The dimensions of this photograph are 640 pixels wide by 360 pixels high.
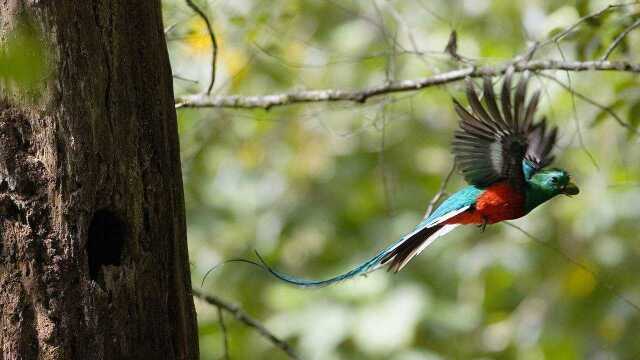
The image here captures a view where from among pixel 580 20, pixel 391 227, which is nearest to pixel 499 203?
pixel 580 20

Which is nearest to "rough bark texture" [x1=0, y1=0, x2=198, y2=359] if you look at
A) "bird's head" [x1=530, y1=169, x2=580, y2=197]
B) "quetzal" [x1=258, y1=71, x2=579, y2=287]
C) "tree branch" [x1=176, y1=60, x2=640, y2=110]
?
"quetzal" [x1=258, y1=71, x2=579, y2=287]

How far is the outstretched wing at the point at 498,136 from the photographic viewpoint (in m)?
2.72

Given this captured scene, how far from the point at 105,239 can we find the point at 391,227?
3870mm

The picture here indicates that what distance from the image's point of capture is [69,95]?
7.93ft

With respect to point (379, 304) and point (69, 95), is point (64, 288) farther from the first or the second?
point (379, 304)

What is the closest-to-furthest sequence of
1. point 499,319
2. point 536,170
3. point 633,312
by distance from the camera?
1. point 536,170
2. point 633,312
3. point 499,319

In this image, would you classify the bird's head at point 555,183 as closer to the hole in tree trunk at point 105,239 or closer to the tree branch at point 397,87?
the tree branch at point 397,87

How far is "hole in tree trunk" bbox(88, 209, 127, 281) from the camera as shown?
2.48m

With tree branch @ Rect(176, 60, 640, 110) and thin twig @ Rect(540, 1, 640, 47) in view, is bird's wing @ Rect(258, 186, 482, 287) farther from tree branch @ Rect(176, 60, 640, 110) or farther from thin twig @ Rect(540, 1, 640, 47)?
thin twig @ Rect(540, 1, 640, 47)

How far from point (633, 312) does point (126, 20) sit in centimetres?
429

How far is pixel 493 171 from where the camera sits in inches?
121

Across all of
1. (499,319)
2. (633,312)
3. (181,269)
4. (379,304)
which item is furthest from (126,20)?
(499,319)

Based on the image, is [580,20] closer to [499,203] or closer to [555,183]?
[555,183]

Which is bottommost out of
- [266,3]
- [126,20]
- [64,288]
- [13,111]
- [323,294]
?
[323,294]
